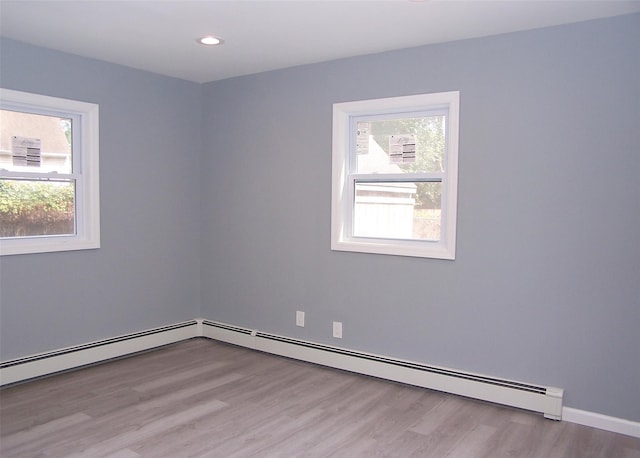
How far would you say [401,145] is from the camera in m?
3.93

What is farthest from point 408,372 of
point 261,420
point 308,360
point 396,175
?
point 396,175

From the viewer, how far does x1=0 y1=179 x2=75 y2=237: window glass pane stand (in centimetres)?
377

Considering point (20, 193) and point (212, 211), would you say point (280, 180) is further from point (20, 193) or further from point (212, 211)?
point (20, 193)

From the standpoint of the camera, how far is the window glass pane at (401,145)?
379 cm

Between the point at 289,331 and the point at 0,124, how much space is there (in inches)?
106

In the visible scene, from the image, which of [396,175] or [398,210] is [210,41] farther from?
[398,210]

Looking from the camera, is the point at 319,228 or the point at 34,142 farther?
the point at 319,228

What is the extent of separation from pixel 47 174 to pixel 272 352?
2290 mm

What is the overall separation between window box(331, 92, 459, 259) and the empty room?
18mm

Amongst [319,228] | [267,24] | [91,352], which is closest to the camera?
[267,24]

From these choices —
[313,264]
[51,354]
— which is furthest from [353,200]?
[51,354]

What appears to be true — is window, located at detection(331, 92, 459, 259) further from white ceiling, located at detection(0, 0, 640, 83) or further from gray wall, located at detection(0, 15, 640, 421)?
white ceiling, located at detection(0, 0, 640, 83)

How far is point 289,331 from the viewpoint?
4480 millimetres

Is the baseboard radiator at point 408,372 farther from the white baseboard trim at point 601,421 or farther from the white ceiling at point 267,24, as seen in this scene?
the white ceiling at point 267,24
